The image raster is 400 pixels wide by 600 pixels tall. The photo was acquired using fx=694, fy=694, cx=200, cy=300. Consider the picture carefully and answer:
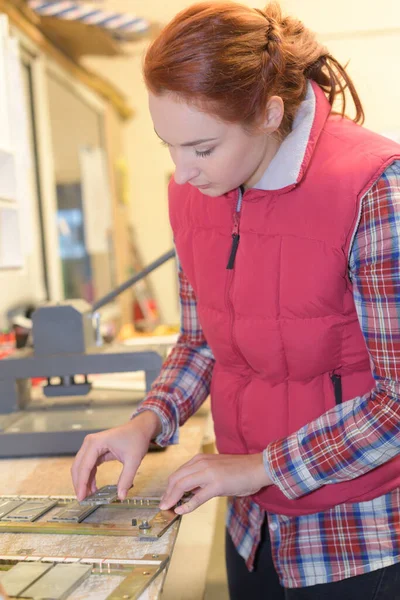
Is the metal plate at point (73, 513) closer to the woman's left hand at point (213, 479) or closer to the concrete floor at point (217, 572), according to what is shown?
the woman's left hand at point (213, 479)

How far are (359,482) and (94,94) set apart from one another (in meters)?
4.27

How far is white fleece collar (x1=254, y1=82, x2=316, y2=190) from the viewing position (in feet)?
3.23

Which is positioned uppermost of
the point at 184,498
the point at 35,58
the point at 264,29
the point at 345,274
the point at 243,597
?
the point at 35,58

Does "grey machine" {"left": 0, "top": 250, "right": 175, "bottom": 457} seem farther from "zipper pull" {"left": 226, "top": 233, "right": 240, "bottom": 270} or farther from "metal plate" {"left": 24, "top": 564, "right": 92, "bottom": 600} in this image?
"metal plate" {"left": 24, "top": 564, "right": 92, "bottom": 600}

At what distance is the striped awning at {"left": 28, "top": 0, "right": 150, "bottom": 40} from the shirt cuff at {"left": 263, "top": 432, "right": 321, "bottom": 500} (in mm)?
2720

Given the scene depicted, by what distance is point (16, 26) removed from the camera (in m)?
3.09

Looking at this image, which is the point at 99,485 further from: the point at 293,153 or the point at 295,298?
the point at 293,153

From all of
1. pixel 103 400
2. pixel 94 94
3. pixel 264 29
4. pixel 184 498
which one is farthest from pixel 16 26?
pixel 184 498

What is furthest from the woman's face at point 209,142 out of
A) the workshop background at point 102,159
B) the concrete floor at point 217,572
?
the concrete floor at point 217,572

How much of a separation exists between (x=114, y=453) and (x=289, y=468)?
27 centimetres

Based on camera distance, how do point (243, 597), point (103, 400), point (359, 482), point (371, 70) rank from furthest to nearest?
1. point (371, 70)
2. point (103, 400)
3. point (243, 597)
4. point (359, 482)

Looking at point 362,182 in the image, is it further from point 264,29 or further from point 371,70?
point 371,70

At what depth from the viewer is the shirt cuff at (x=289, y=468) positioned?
0.96 m

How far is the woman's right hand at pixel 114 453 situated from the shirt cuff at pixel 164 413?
0.04 m
